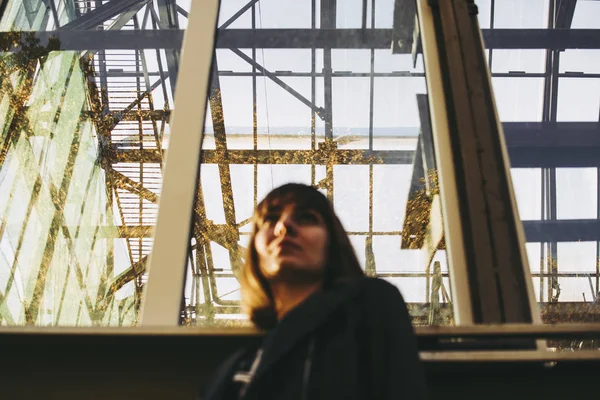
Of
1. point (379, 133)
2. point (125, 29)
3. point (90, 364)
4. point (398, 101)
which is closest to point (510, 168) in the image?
point (398, 101)

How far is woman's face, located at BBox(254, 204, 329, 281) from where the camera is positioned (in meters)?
1.61

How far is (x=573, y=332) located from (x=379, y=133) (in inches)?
74.5

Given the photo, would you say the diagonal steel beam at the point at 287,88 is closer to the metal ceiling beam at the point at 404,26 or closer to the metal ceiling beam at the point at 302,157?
the metal ceiling beam at the point at 302,157

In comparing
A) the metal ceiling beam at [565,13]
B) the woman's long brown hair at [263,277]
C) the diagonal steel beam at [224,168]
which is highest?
the metal ceiling beam at [565,13]

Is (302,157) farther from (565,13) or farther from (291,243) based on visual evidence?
(565,13)

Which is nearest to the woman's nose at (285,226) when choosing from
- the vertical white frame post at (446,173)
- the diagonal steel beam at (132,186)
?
the vertical white frame post at (446,173)

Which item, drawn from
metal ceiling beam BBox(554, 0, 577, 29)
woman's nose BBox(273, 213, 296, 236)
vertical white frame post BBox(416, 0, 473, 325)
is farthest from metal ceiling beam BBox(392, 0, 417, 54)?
metal ceiling beam BBox(554, 0, 577, 29)

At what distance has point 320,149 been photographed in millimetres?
3609

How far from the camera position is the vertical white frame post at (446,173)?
1735 mm

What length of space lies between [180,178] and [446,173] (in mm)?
977

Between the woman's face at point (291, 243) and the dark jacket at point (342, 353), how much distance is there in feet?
1.01

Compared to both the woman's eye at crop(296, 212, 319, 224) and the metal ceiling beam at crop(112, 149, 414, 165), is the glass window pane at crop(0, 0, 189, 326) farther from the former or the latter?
the woman's eye at crop(296, 212, 319, 224)

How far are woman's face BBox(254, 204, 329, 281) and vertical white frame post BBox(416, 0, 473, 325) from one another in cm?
46

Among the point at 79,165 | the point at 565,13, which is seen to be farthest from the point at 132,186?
the point at 565,13
